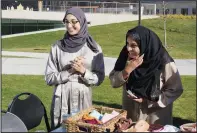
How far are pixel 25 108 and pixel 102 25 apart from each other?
23716 mm

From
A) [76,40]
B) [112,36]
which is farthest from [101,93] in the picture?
[112,36]

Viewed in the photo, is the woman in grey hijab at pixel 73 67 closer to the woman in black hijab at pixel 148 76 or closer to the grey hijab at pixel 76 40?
the grey hijab at pixel 76 40

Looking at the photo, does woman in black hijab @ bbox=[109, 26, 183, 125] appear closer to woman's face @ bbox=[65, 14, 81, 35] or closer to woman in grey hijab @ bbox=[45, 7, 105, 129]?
woman in grey hijab @ bbox=[45, 7, 105, 129]

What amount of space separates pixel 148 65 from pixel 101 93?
4888mm

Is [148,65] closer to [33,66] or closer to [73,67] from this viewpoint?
[73,67]

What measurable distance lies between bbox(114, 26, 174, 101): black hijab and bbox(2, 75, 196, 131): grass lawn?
281cm

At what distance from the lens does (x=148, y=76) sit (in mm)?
2723

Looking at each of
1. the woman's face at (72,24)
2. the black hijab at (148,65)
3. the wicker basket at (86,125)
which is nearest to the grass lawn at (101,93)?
the black hijab at (148,65)

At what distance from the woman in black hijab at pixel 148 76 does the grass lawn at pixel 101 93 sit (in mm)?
2701

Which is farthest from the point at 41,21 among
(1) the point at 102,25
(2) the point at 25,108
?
(2) the point at 25,108

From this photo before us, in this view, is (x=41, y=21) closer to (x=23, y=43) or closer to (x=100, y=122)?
(x=23, y=43)

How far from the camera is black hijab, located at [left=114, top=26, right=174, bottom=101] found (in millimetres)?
2660

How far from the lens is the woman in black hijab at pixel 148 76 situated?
2662mm

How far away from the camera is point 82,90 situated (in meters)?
3.12
